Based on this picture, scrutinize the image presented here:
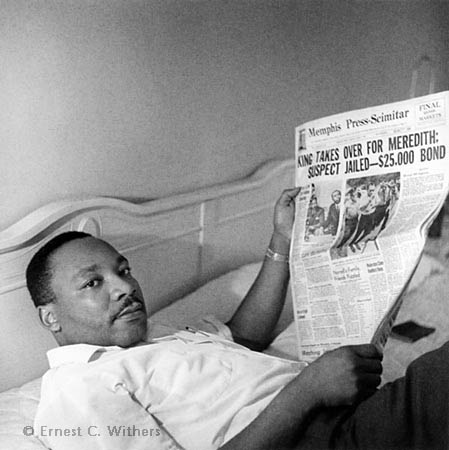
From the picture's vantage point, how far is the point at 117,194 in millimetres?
1102

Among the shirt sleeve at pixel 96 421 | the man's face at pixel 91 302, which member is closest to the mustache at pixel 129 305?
the man's face at pixel 91 302

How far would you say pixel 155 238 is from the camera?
1169 millimetres

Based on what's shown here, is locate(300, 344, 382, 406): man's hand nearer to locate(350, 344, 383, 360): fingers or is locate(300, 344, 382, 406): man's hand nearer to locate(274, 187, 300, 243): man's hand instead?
locate(350, 344, 383, 360): fingers

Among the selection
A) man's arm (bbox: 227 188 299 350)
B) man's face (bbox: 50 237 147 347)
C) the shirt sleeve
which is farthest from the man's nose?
man's arm (bbox: 227 188 299 350)

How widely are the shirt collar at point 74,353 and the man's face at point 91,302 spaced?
0.08ft

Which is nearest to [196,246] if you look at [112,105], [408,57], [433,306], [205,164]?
[205,164]

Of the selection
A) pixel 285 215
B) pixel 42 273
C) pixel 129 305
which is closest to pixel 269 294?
pixel 285 215

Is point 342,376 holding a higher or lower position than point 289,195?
lower

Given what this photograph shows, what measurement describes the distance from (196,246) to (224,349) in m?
0.35

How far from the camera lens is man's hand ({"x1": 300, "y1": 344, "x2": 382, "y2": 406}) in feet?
2.70

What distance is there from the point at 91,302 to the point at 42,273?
0.08 meters

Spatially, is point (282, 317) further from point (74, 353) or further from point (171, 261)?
point (74, 353)

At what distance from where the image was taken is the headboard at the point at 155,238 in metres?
0.97

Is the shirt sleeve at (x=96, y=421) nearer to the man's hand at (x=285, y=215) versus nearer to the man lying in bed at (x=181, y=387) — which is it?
the man lying in bed at (x=181, y=387)
